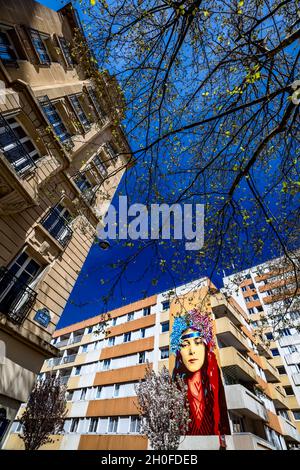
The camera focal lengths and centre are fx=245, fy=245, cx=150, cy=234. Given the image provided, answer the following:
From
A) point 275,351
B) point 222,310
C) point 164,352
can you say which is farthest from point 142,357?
point 275,351

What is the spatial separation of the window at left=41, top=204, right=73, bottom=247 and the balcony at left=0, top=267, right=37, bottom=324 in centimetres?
275

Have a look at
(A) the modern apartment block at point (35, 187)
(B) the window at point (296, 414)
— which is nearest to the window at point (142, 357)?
(A) the modern apartment block at point (35, 187)

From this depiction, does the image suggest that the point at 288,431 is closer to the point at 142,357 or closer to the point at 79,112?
the point at 142,357

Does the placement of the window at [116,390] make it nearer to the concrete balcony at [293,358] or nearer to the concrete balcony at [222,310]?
A: the concrete balcony at [222,310]

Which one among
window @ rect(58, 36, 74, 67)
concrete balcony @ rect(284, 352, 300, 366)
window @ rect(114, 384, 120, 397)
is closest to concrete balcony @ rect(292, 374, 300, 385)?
concrete balcony @ rect(284, 352, 300, 366)

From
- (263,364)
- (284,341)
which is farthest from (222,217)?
(284,341)

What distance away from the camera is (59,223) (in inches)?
449

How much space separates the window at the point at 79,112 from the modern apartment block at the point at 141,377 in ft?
40.4

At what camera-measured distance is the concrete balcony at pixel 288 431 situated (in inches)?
946

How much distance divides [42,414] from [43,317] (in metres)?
13.8

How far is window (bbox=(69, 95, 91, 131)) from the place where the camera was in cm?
1391

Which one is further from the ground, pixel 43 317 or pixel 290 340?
pixel 290 340

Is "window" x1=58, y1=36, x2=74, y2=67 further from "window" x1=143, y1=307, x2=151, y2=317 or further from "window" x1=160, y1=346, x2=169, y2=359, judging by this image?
"window" x1=143, y1=307, x2=151, y2=317

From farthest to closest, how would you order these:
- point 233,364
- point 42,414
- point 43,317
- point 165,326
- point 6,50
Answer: point 165,326, point 233,364, point 42,414, point 6,50, point 43,317
